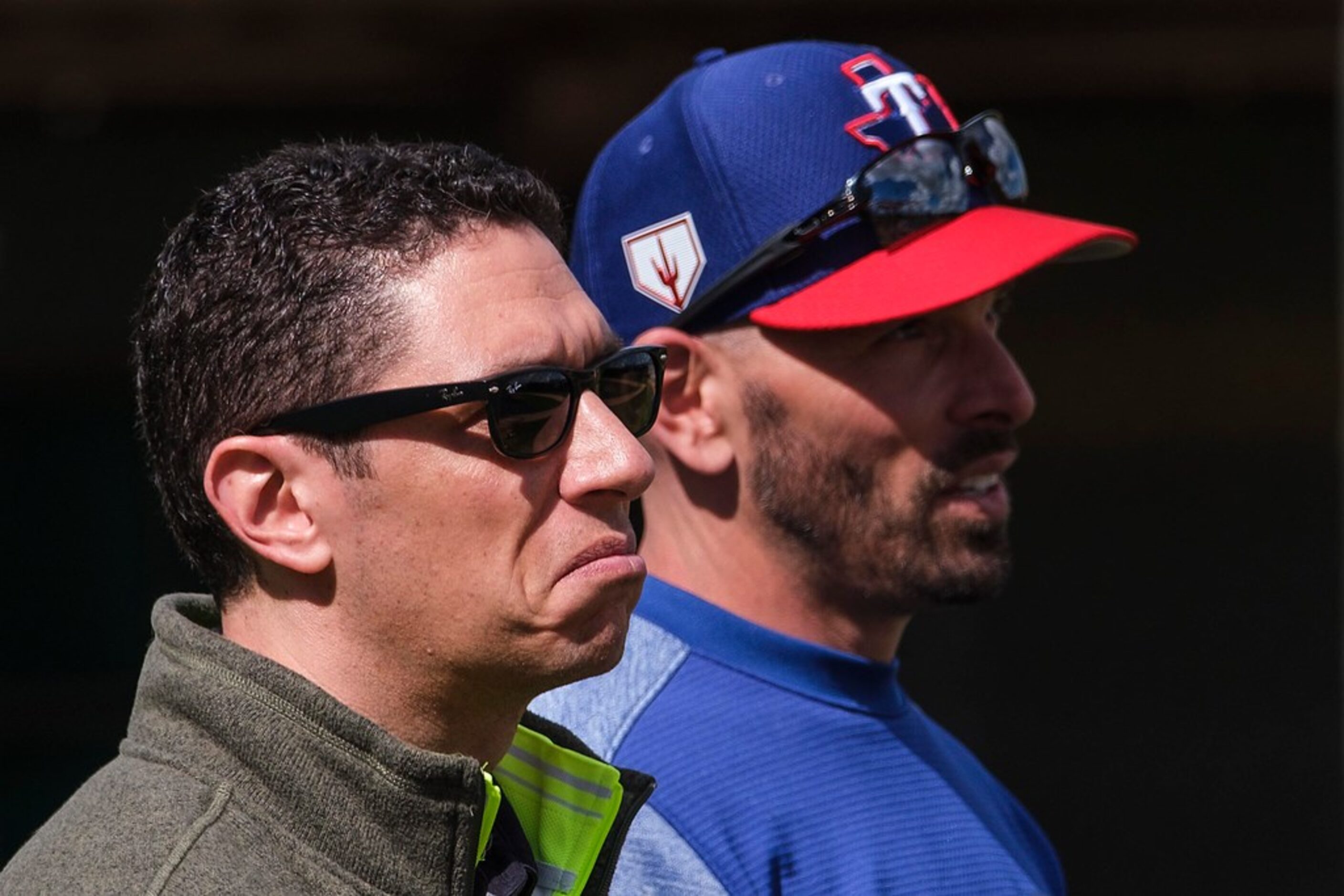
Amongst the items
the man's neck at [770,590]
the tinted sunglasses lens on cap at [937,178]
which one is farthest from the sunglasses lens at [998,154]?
the man's neck at [770,590]

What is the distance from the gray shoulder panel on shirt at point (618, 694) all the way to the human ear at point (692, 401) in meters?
0.24

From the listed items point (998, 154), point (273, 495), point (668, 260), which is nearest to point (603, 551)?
point (273, 495)

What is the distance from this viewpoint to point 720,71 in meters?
2.39

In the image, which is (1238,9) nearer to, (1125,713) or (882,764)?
(1125,713)

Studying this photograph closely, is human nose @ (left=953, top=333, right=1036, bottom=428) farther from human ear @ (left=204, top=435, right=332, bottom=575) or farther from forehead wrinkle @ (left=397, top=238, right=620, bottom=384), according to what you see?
human ear @ (left=204, top=435, right=332, bottom=575)

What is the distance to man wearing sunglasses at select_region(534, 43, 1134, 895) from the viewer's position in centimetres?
216

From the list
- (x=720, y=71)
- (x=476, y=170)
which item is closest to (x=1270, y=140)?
(x=720, y=71)

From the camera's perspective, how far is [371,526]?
5.19 feet

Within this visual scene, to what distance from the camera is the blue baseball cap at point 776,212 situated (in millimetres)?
2256

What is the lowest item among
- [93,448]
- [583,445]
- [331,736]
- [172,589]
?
[172,589]

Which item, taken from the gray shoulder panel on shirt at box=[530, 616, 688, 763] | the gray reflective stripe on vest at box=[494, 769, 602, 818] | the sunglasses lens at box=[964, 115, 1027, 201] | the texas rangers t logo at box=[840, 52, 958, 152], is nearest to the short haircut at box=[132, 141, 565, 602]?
the gray reflective stripe on vest at box=[494, 769, 602, 818]

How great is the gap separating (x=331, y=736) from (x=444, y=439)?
0.27m

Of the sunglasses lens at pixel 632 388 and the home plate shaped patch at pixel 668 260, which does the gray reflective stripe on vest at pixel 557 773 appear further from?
the home plate shaped patch at pixel 668 260

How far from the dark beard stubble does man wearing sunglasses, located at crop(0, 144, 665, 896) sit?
23.1 inches
